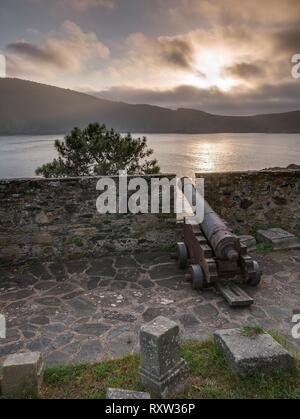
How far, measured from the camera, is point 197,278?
5922 millimetres

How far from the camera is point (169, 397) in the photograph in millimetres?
3328

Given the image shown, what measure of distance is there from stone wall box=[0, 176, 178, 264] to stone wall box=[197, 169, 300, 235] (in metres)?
1.33

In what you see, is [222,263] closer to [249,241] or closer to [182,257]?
[182,257]

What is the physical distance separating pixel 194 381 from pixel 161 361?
541 millimetres

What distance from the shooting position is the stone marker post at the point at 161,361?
10.8 feet

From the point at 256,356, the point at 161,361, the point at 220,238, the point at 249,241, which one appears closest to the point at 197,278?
the point at 220,238

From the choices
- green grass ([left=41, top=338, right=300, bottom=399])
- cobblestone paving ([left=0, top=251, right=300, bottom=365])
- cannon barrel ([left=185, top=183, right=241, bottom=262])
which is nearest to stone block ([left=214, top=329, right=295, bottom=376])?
green grass ([left=41, top=338, right=300, bottom=399])

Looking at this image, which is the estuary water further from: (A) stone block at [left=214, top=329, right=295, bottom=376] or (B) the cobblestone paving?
(A) stone block at [left=214, top=329, right=295, bottom=376]

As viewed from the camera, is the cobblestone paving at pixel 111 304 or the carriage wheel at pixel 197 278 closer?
the cobblestone paving at pixel 111 304

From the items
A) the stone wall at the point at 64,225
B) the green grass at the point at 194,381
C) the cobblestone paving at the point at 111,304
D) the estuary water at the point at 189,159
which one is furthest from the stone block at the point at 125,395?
the estuary water at the point at 189,159

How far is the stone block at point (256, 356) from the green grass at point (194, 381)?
0.08 m

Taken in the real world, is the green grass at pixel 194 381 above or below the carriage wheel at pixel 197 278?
below

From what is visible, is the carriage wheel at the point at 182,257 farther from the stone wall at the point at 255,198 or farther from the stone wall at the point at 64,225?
the stone wall at the point at 255,198

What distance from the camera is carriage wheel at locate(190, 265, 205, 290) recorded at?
593 cm
